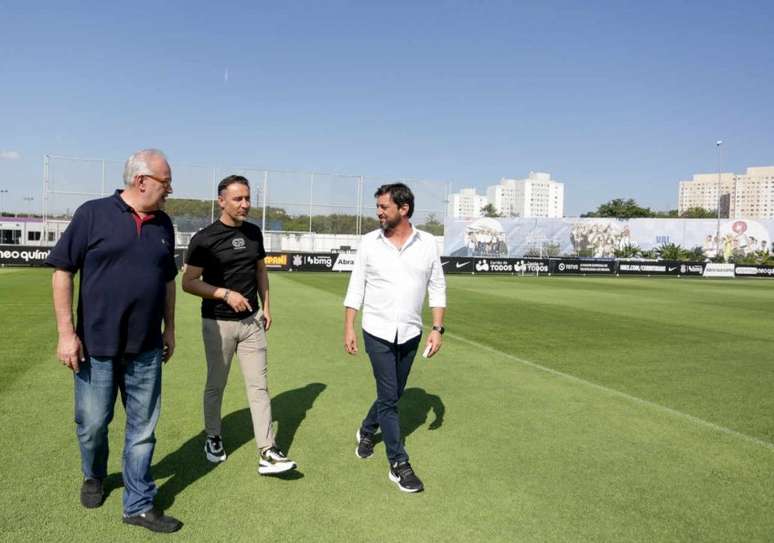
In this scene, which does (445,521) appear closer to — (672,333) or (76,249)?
(76,249)

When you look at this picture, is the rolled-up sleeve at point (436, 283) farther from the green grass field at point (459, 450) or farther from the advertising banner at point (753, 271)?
the advertising banner at point (753, 271)

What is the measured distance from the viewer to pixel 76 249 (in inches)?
123

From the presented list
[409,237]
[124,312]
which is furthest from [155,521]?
[409,237]

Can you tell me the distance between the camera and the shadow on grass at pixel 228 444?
155 inches

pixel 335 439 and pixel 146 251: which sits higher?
pixel 146 251

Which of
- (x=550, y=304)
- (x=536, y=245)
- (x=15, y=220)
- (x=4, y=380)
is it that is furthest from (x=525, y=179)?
(x=4, y=380)

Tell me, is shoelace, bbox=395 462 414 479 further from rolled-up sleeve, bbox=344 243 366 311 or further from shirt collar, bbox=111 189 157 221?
shirt collar, bbox=111 189 157 221

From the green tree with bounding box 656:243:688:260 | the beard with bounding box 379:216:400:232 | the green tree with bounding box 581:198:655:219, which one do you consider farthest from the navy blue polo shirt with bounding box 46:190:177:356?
the green tree with bounding box 581:198:655:219

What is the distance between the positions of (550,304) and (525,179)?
15109 cm

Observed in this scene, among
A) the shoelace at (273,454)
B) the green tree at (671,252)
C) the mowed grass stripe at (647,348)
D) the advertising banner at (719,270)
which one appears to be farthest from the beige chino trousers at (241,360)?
the green tree at (671,252)

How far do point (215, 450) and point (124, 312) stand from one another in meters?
1.55

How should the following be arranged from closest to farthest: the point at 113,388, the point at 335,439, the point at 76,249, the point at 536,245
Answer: the point at 76,249, the point at 113,388, the point at 335,439, the point at 536,245

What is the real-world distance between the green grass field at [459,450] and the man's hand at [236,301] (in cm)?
113

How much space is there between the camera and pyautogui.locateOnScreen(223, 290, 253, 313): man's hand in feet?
13.5
